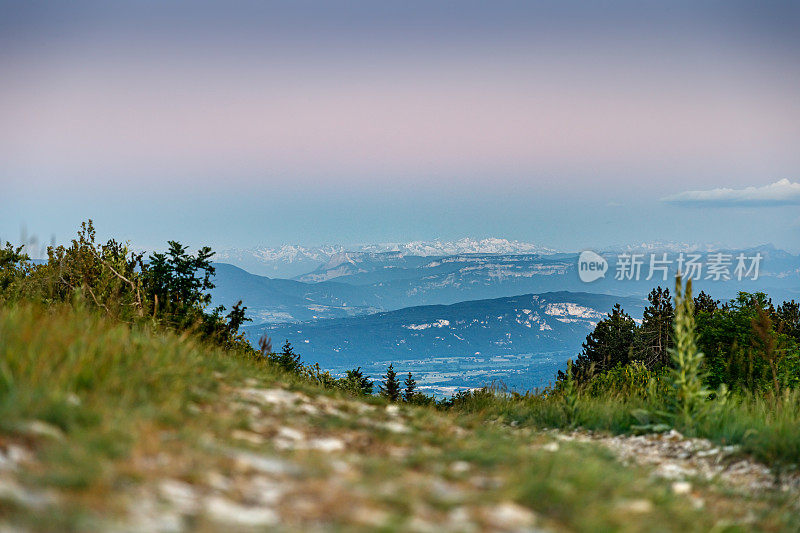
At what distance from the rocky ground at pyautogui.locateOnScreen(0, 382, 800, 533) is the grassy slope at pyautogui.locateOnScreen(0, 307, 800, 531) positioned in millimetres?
14

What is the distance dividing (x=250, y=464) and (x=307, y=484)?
0.51 m

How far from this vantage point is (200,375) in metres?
7.11

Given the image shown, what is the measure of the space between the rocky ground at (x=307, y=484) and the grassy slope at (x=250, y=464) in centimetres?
1

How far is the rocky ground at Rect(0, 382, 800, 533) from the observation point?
357 centimetres

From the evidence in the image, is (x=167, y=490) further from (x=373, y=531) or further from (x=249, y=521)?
(x=373, y=531)

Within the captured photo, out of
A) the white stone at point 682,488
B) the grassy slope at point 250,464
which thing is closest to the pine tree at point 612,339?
the white stone at point 682,488

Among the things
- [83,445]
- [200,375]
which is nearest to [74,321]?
[200,375]

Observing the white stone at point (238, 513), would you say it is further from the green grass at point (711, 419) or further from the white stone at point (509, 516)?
the green grass at point (711, 419)

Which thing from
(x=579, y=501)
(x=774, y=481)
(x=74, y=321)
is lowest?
(x=774, y=481)

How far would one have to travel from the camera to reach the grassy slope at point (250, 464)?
3753 millimetres

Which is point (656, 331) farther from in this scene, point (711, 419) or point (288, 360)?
point (711, 419)

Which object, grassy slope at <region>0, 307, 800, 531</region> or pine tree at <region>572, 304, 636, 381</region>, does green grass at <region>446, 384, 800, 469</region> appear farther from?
pine tree at <region>572, 304, 636, 381</region>

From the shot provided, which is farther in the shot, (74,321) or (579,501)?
(74,321)

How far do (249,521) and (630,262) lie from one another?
38196 millimetres
